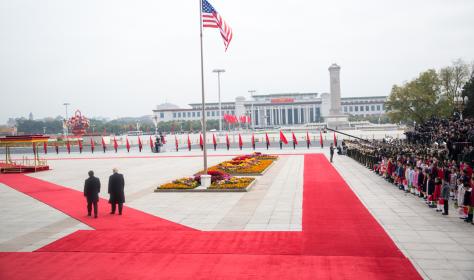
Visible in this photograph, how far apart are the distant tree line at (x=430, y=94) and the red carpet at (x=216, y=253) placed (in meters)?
42.0

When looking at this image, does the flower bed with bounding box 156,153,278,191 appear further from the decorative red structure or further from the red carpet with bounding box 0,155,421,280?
the decorative red structure

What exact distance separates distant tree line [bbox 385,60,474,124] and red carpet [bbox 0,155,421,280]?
138 feet

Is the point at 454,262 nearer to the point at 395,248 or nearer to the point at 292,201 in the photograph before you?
the point at 395,248

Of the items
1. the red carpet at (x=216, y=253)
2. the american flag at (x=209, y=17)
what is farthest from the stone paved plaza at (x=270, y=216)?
the american flag at (x=209, y=17)

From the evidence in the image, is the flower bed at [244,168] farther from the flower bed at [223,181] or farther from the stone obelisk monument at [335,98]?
the stone obelisk monument at [335,98]

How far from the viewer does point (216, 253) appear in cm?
987

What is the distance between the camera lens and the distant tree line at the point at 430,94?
50750mm

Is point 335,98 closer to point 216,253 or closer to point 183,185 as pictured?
point 183,185

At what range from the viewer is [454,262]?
29.1 feet

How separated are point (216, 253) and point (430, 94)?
48.1m

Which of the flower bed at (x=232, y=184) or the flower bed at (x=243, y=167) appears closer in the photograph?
the flower bed at (x=232, y=184)

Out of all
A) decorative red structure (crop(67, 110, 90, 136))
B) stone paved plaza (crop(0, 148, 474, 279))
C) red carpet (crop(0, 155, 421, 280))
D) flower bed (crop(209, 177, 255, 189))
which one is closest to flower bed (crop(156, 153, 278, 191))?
flower bed (crop(209, 177, 255, 189))

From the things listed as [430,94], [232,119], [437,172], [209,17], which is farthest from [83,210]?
[232,119]

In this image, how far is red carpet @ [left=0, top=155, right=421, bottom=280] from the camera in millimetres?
8531
